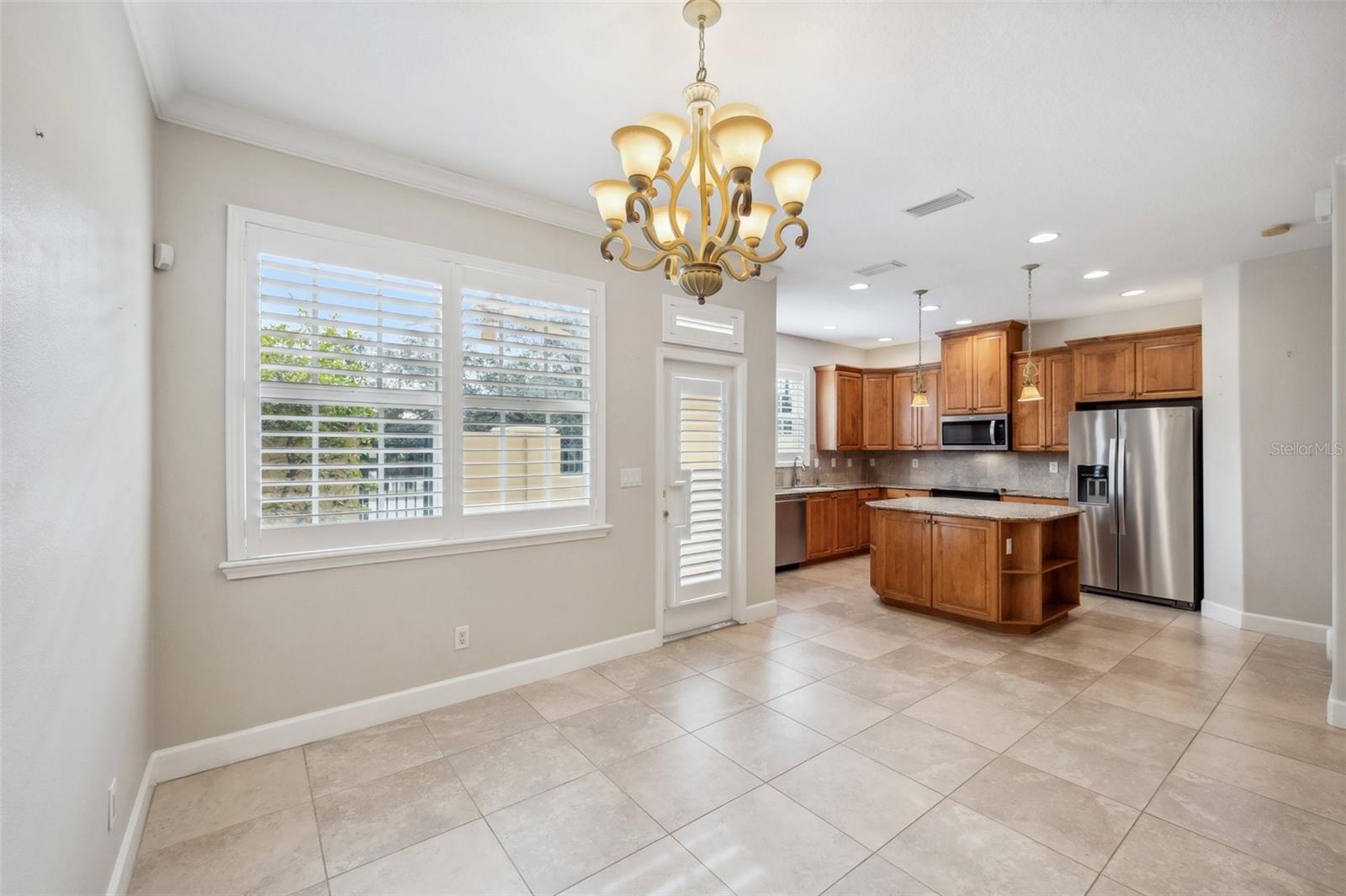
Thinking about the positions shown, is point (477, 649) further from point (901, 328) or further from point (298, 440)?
point (901, 328)

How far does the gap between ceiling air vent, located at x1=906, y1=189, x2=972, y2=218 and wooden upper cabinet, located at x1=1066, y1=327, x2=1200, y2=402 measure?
11.2 ft

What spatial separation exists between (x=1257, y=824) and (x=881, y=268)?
3.79m

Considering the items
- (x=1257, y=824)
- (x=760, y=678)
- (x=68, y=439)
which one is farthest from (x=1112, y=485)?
(x=68, y=439)

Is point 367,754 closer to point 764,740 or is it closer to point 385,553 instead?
point 385,553

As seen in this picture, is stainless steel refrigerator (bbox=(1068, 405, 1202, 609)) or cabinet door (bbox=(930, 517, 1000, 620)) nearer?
cabinet door (bbox=(930, 517, 1000, 620))

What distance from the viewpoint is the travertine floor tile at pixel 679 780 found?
2.22 m

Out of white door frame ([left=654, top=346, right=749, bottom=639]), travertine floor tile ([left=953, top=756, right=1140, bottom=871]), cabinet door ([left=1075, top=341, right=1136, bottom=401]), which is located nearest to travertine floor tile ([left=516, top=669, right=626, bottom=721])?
white door frame ([left=654, top=346, right=749, bottom=639])

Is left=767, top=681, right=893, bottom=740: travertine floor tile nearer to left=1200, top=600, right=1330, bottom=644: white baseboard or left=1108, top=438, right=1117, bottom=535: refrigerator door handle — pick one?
left=1200, top=600, right=1330, bottom=644: white baseboard

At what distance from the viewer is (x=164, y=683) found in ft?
7.80

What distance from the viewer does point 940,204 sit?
3389 mm

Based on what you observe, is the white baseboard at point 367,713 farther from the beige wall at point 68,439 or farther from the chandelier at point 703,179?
the chandelier at point 703,179

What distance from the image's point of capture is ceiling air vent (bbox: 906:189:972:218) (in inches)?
129

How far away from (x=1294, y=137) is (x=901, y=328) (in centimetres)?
429

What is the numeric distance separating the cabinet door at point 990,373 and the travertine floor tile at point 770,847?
5.64 meters
